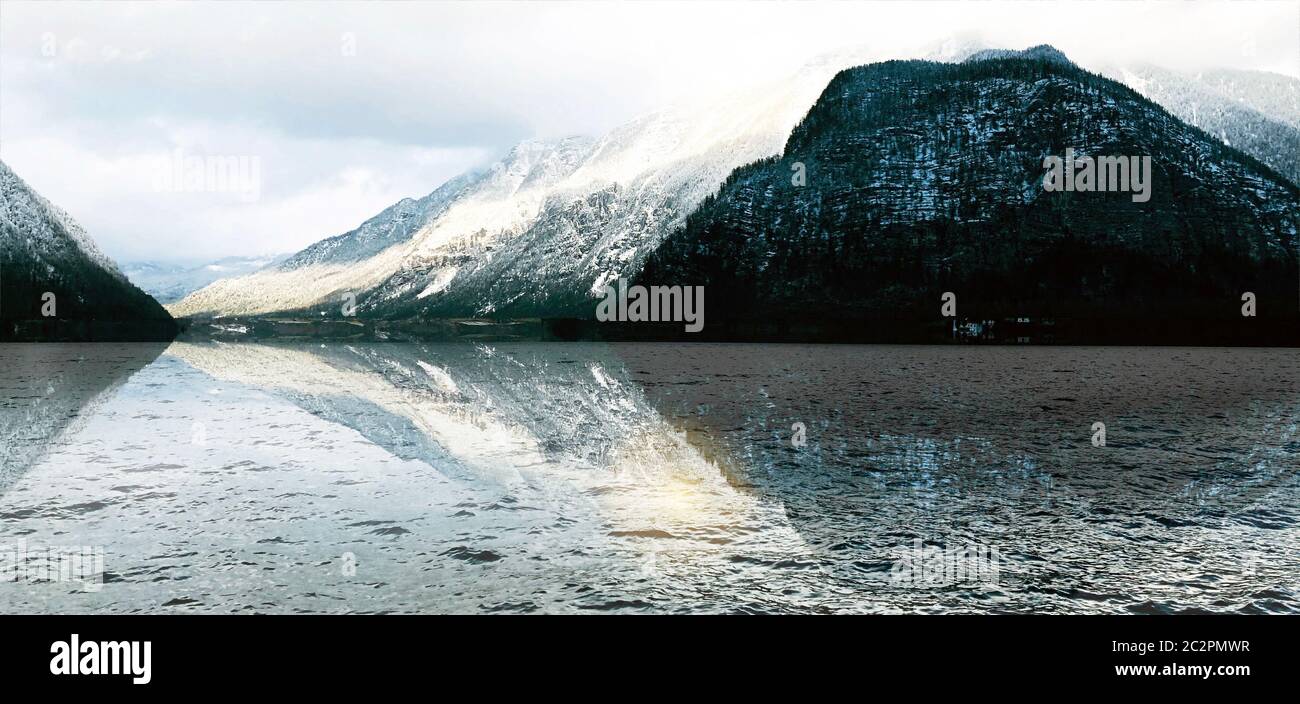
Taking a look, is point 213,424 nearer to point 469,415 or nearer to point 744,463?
point 469,415

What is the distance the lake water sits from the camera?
10.7 m

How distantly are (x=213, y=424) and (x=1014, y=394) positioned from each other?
36172 millimetres

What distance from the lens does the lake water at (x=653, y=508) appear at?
10688 millimetres

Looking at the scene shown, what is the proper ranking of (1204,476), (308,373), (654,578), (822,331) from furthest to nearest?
(822,331) < (308,373) < (1204,476) < (654,578)

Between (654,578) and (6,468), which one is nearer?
(654,578)

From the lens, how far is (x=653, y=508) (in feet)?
52.3
